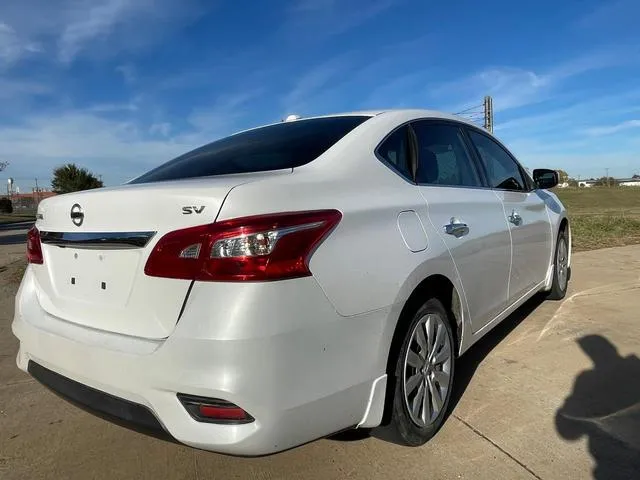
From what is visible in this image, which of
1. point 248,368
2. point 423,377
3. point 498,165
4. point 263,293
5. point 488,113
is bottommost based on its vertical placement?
point 423,377

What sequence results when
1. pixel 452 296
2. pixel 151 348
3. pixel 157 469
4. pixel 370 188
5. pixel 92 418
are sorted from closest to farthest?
pixel 151 348 < pixel 370 188 < pixel 157 469 < pixel 452 296 < pixel 92 418

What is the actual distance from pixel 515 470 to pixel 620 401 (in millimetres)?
1055

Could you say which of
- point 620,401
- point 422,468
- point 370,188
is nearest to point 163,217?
point 370,188

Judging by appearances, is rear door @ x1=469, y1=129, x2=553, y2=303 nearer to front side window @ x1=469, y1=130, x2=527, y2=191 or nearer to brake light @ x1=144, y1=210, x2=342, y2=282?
front side window @ x1=469, y1=130, x2=527, y2=191

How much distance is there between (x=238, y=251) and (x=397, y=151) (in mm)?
1269

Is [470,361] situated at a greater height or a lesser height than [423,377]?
lesser

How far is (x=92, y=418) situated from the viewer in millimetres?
3070

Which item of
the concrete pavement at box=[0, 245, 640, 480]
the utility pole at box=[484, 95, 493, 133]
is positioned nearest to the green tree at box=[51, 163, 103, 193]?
the utility pole at box=[484, 95, 493, 133]

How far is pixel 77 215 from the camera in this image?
2.25 meters

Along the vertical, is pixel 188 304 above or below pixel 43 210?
below

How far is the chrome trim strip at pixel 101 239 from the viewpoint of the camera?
200cm

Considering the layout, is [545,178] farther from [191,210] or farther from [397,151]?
[191,210]

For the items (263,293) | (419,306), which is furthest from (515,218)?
(263,293)

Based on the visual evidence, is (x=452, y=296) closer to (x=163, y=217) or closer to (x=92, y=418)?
(x=163, y=217)
